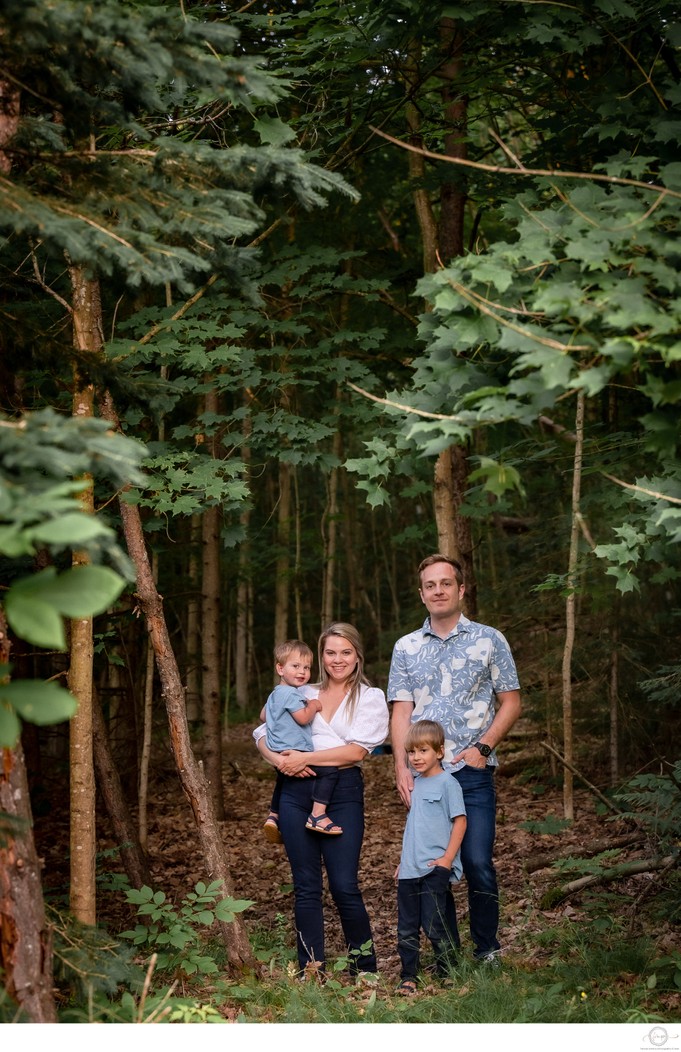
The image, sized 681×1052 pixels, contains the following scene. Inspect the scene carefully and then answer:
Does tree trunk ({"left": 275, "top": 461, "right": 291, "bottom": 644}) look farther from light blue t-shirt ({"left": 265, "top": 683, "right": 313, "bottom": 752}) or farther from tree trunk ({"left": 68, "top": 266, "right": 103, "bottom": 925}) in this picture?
tree trunk ({"left": 68, "top": 266, "right": 103, "bottom": 925})

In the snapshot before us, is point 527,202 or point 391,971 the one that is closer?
point 527,202

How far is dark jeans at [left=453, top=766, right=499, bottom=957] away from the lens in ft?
16.1

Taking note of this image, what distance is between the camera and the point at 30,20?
3238mm

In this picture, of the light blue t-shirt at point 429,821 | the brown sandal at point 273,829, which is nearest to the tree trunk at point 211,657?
the brown sandal at point 273,829

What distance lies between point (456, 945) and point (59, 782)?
5.67 metres

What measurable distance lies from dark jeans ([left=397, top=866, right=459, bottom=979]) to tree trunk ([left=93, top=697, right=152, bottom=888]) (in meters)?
2.42

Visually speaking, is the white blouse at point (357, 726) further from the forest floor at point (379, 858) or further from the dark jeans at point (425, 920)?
the forest floor at point (379, 858)

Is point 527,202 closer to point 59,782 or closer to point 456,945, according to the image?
point 456,945

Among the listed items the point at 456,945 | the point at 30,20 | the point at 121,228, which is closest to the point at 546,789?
the point at 456,945

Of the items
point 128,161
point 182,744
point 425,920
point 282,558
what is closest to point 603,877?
point 425,920

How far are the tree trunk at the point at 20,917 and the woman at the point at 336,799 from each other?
1.66 metres

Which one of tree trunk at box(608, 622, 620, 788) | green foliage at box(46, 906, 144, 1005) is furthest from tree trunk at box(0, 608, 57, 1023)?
tree trunk at box(608, 622, 620, 788)

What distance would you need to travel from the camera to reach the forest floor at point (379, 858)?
569 centimetres

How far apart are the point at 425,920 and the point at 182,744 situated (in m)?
1.62
